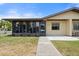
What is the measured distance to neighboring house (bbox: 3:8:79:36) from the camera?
27.8 metres

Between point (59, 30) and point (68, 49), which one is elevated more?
point (59, 30)

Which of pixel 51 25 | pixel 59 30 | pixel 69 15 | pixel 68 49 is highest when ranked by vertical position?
pixel 69 15

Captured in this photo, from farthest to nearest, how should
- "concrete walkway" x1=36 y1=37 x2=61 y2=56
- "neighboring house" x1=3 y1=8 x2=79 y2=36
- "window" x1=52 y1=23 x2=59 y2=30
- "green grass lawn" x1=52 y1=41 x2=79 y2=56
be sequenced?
"window" x1=52 y1=23 x2=59 y2=30 < "neighboring house" x1=3 y1=8 x2=79 y2=36 < "green grass lawn" x1=52 y1=41 x2=79 y2=56 < "concrete walkway" x1=36 y1=37 x2=61 y2=56

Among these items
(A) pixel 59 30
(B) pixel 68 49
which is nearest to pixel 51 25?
(A) pixel 59 30

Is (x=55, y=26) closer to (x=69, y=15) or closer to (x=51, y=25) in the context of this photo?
(x=51, y=25)

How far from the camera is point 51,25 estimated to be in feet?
98.1

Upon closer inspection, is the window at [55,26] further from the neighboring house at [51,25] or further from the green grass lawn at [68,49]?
the green grass lawn at [68,49]

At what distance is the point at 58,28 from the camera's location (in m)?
29.8

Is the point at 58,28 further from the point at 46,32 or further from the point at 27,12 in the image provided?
the point at 27,12

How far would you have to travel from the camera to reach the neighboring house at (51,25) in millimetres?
27812

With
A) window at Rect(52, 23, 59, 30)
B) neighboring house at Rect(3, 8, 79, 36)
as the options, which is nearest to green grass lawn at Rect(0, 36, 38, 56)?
neighboring house at Rect(3, 8, 79, 36)

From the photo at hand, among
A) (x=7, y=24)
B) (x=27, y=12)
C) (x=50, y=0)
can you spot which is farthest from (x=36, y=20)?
(x=7, y=24)

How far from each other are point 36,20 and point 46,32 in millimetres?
2309

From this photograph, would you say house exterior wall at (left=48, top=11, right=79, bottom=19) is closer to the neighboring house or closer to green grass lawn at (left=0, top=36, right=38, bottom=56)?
the neighboring house
